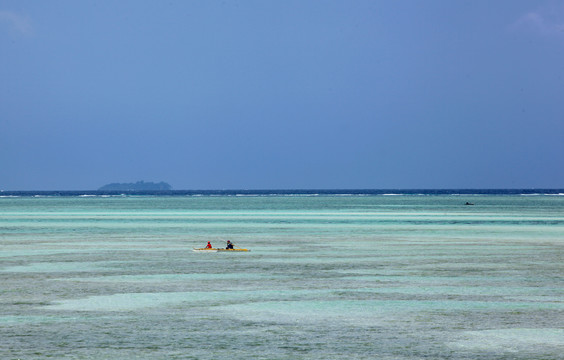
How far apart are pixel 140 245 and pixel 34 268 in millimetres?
11488

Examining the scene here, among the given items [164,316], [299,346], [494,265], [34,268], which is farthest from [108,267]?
[299,346]

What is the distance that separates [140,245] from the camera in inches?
1571

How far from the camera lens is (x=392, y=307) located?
19547 mm

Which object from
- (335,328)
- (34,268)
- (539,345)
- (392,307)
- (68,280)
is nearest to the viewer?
(539,345)

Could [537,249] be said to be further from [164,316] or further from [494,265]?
[164,316]

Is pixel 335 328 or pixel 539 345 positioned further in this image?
pixel 335 328

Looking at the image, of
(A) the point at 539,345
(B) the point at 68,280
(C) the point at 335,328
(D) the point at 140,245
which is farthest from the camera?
(D) the point at 140,245

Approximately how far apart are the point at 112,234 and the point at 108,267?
21.3 m

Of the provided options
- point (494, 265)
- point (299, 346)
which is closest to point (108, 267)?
point (494, 265)

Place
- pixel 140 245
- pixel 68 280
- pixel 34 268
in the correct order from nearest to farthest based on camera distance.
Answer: pixel 68 280, pixel 34 268, pixel 140 245

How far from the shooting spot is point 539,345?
49.6 ft

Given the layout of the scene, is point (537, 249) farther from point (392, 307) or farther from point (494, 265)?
point (392, 307)

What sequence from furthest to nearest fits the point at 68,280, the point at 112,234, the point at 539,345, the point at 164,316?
the point at 112,234 < the point at 68,280 < the point at 164,316 < the point at 539,345

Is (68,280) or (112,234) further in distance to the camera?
(112,234)
